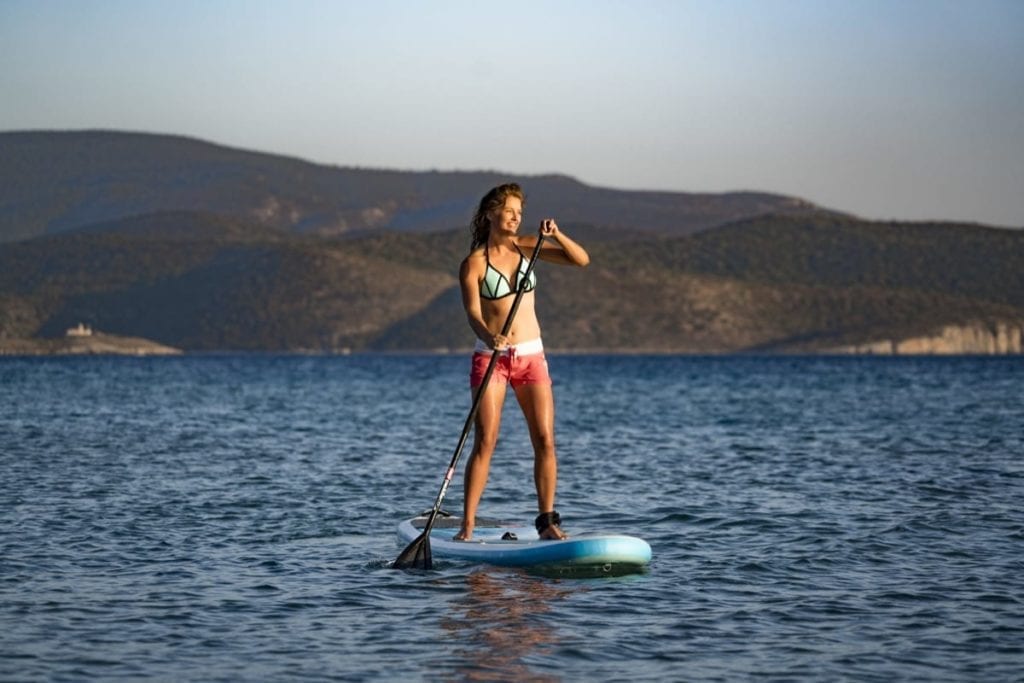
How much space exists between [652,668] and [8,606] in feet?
16.7

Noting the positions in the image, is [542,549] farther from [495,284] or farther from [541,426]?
[495,284]

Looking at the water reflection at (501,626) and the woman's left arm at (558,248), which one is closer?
the water reflection at (501,626)

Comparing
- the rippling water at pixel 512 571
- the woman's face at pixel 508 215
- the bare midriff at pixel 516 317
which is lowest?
the rippling water at pixel 512 571

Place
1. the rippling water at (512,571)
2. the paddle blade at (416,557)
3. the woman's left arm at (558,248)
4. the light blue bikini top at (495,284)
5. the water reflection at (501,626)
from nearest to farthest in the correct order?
1. the water reflection at (501,626)
2. the rippling water at (512,571)
3. the woman's left arm at (558,248)
4. the light blue bikini top at (495,284)
5. the paddle blade at (416,557)

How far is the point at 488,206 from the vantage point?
14.4m

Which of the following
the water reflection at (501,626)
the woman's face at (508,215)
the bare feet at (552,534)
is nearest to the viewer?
the water reflection at (501,626)

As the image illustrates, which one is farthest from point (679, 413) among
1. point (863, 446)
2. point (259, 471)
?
point (259, 471)

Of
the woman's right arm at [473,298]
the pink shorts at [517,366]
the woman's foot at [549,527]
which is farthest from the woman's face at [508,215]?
the woman's foot at [549,527]

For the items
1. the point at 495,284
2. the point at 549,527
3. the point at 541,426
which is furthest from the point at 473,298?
the point at 549,527

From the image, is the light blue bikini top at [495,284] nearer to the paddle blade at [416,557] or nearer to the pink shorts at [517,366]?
the pink shorts at [517,366]

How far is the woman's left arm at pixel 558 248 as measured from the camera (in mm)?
13867

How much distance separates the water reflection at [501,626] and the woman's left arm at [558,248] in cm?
263

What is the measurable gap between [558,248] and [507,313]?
69 centimetres

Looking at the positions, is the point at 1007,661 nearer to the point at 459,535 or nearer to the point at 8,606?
the point at 459,535
